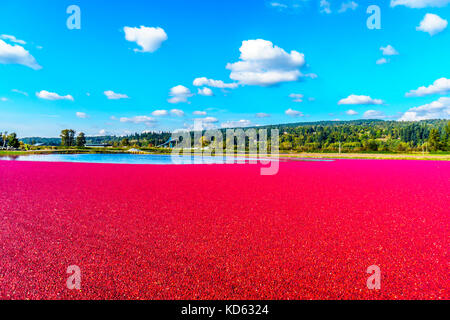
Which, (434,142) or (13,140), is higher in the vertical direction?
(13,140)

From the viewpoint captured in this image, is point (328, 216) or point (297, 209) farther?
point (297, 209)

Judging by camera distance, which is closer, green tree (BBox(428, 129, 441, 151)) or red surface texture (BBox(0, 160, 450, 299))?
red surface texture (BBox(0, 160, 450, 299))

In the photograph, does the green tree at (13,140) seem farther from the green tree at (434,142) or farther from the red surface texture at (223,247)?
the green tree at (434,142)

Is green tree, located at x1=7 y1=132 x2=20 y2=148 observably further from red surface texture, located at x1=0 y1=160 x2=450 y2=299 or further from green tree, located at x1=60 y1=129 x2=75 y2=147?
red surface texture, located at x1=0 y1=160 x2=450 y2=299

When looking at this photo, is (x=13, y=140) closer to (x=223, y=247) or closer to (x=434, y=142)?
(x=223, y=247)

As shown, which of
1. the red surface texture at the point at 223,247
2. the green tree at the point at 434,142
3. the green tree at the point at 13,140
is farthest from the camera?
the green tree at the point at 434,142

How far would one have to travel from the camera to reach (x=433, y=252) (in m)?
5.32

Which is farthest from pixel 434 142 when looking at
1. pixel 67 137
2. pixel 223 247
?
pixel 67 137

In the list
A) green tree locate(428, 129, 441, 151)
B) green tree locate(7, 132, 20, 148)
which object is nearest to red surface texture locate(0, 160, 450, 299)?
green tree locate(7, 132, 20, 148)

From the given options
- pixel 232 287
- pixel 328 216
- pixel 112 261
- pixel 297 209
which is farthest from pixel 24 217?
pixel 328 216

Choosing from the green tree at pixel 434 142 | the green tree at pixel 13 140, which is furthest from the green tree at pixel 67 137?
the green tree at pixel 434 142

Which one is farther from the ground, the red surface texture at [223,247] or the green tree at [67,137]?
the green tree at [67,137]
